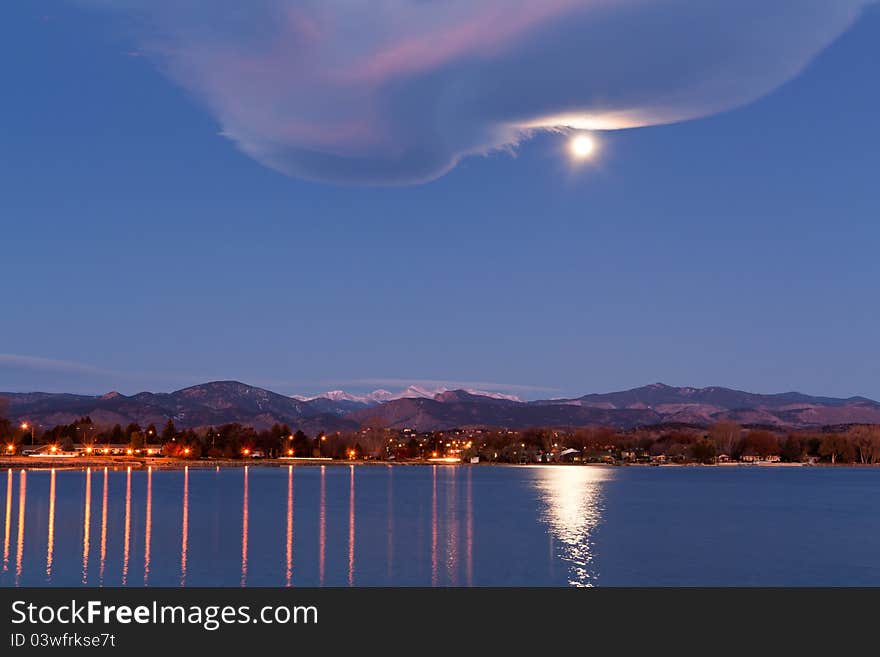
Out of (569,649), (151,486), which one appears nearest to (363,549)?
(569,649)

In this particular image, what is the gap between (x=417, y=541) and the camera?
192 ft

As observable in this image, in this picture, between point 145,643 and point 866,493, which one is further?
point 866,493

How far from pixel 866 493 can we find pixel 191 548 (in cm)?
12512

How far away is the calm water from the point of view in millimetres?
43156

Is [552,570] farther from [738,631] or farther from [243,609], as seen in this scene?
[243,609]

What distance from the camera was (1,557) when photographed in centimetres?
4628

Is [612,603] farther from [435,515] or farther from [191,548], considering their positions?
[435,515]

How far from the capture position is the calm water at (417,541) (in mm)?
43156

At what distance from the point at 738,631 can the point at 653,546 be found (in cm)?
2678

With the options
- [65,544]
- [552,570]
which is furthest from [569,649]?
[65,544]

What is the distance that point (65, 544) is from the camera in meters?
53.1

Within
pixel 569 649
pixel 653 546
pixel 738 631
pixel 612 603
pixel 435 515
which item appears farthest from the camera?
pixel 435 515

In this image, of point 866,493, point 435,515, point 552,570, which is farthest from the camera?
point 866,493

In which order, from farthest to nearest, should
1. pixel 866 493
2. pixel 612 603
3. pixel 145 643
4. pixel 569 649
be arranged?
1. pixel 866 493
2. pixel 612 603
3. pixel 569 649
4. pixel 145 643
